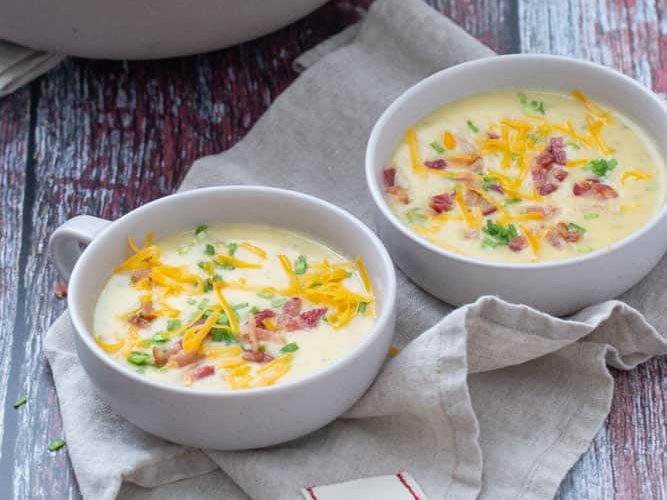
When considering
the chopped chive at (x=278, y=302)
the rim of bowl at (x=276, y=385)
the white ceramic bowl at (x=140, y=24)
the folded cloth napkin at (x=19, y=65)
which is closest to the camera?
the rim of bowl at (x=276, y=385)

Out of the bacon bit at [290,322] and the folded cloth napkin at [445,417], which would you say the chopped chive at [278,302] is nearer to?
the bacon bit at [290,322]

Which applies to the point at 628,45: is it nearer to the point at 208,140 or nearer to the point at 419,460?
the point at 208,140

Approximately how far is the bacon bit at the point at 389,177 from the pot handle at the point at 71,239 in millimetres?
567

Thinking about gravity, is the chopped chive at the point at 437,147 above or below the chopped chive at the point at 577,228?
above

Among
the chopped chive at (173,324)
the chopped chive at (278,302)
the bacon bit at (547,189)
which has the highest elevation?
the bacon bit at (547,189)

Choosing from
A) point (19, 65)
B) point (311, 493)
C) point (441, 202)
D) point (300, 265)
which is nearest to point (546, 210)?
point (441, 202)

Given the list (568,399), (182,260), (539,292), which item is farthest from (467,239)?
(182,260)

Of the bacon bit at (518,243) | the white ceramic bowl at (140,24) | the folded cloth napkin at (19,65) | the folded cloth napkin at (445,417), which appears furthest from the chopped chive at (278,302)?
the folded cloth napkin at (19,65)

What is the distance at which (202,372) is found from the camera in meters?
2.30

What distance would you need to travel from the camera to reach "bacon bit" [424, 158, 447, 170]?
275 centimetres

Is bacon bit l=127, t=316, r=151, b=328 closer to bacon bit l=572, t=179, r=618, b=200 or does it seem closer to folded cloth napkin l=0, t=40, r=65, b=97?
bacon bit l=572, t=179, r=618, b=200

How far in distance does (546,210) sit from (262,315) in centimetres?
61

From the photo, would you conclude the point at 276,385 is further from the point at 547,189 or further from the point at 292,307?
the point at 547,189

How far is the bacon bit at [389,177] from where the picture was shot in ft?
9.00
